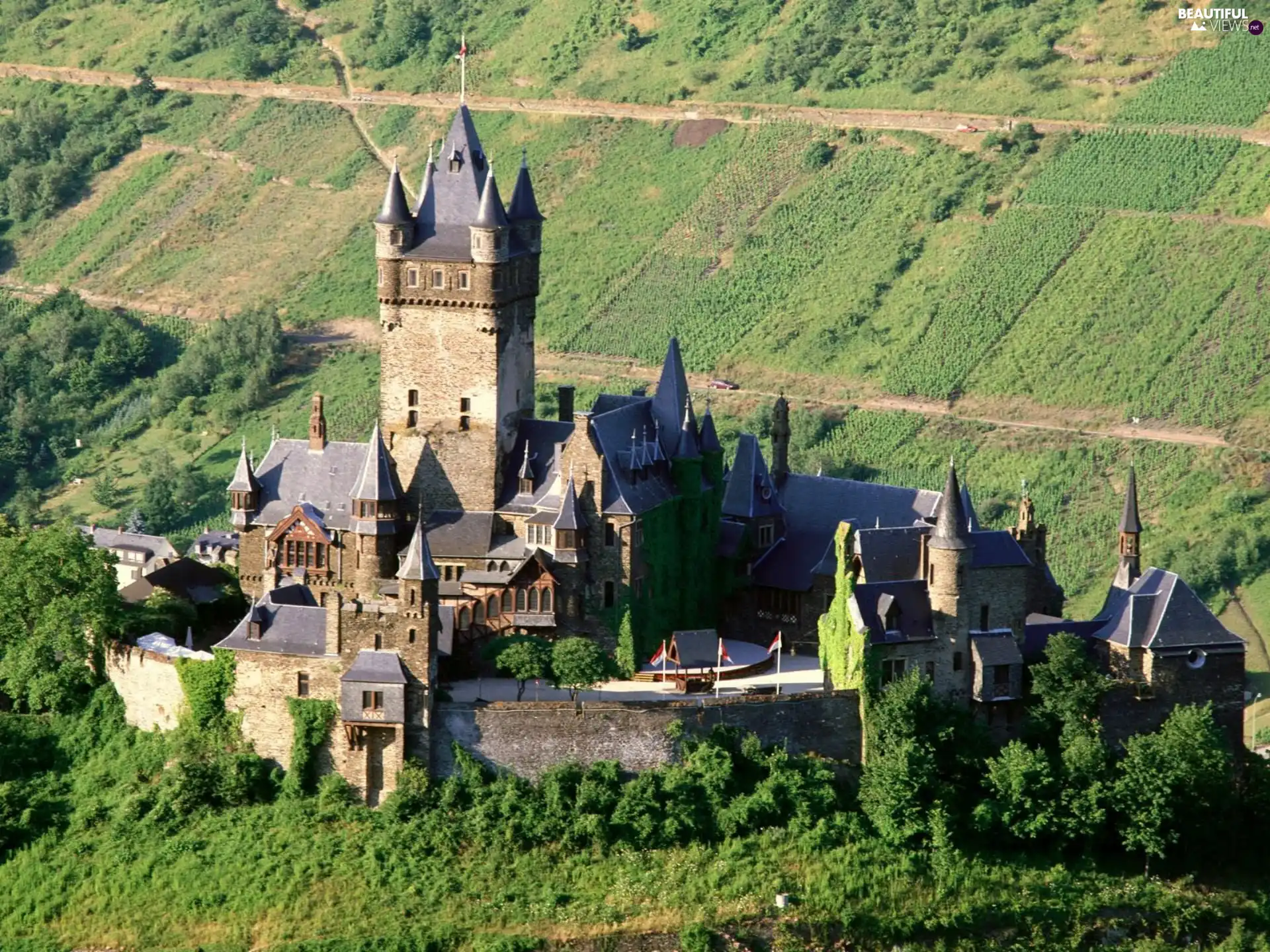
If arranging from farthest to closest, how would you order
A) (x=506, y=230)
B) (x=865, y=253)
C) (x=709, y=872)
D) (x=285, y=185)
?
(x=285, y=185), (x=865, y=253), (x=506, y=230), (x=709, y=872)

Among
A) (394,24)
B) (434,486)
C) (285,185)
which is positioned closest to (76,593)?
(434,486)

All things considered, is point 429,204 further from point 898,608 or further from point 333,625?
point 898,608

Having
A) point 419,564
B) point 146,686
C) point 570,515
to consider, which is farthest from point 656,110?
point 419,564

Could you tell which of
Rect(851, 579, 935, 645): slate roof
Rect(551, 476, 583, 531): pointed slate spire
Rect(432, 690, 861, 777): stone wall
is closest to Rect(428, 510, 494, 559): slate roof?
Rect(551, 476, 583, 531): pointed slate spire

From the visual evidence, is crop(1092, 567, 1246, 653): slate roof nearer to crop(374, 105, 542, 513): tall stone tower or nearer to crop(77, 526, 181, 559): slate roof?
crop(374, 105, 542, 513): tall stone tower

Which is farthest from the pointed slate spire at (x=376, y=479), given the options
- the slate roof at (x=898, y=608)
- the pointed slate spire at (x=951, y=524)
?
the pointed slate spire at (x=951, y=524)

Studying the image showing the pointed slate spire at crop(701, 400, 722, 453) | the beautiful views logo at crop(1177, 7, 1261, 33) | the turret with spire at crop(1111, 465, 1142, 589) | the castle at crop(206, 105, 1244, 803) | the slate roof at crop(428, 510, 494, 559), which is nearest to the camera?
the castle at crop(206, 105, 1244, 803)

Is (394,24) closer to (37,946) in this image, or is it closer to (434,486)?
(434,486)
